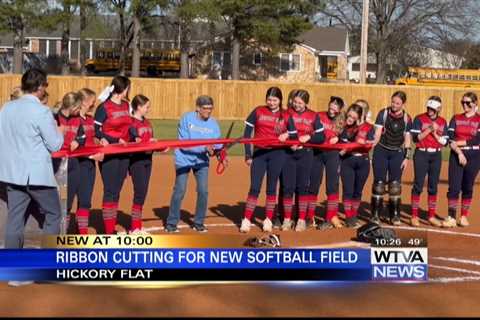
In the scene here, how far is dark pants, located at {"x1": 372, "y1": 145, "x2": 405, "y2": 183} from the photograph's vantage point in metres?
11.8

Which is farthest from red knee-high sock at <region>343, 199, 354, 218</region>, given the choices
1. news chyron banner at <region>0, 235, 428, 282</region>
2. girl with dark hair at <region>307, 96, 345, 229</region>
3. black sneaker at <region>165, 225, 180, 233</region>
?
news chyron banner at <region>0, 235, 428, 282</region>

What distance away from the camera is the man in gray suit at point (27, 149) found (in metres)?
7.56

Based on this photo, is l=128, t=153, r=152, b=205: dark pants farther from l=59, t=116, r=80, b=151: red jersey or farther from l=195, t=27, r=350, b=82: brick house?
l=195, t=27, r=350, b=82: brick house

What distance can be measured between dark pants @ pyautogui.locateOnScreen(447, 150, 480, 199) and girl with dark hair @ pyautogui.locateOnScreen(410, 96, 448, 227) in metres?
0.25

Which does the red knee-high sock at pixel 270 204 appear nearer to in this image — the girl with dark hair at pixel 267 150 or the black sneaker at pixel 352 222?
the girl with dark hair at pixel 267 150

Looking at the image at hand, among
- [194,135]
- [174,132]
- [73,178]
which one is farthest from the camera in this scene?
[174,132]

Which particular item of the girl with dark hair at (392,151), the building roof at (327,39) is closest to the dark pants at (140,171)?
the girl with dark hair at (392,151)

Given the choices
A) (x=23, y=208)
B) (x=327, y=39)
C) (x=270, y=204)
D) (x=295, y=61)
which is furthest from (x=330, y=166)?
(x=327, y=39)

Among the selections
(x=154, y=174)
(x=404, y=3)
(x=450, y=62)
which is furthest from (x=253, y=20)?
(x=154, y=174)

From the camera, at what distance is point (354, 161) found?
38.5 feet

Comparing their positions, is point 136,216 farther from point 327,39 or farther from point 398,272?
point 327,39

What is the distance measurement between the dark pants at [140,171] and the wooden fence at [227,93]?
Result: 2977 centimetres

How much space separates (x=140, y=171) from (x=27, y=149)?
2.60 m

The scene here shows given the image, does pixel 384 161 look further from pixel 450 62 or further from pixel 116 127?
pixel 450 62
